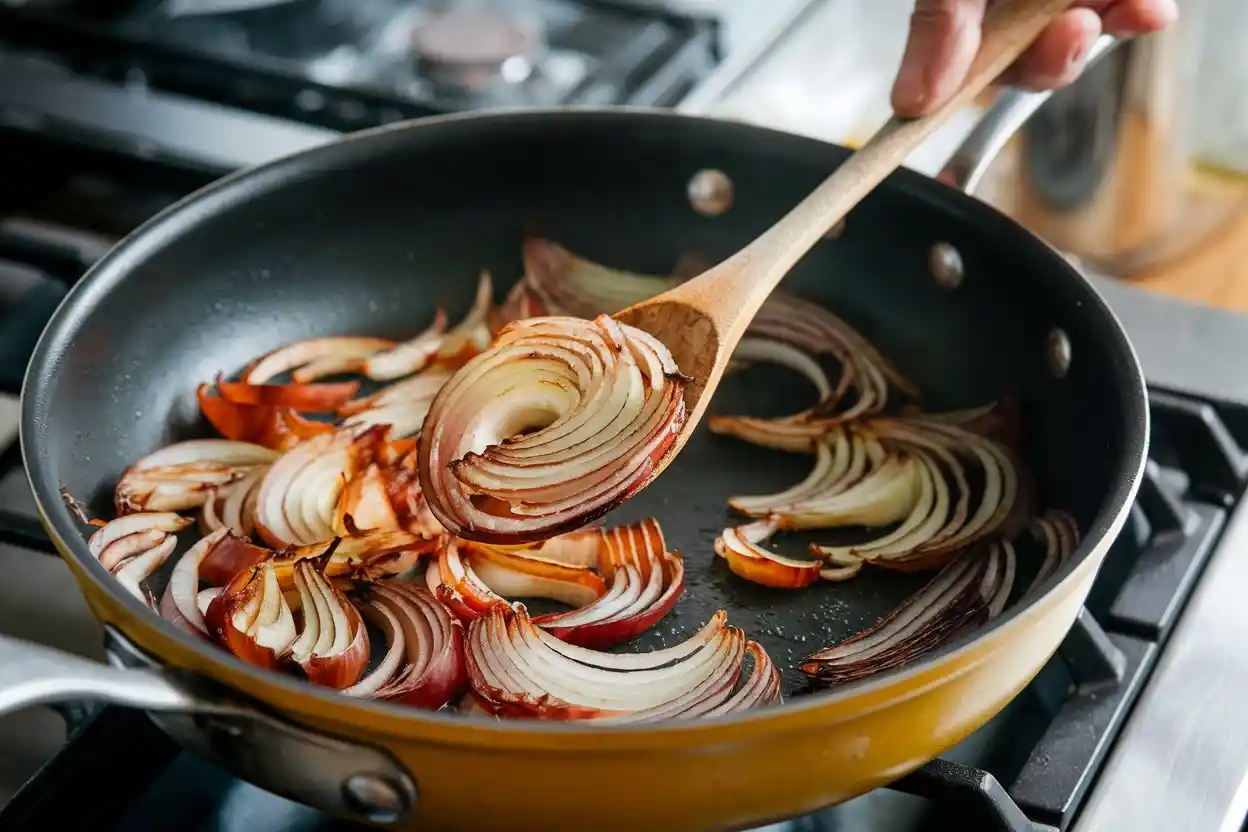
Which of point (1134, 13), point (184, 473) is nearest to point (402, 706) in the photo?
point (184, 473)

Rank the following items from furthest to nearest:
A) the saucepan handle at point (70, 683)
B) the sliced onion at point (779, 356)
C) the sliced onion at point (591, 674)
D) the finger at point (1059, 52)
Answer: the sliced onion at point (779, 356)
the finger at point (1059, 52)
the sliced onion at point (591, 674)
the saucepan handle at point (70, 683)

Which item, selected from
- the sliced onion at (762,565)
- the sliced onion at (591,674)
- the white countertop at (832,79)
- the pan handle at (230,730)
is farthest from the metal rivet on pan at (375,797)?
the white countertop at (832,79)

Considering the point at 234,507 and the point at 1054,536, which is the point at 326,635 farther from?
the point at 1054,536

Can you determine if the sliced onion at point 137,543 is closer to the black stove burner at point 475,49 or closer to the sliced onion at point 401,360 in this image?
the sliced onion at point 401,360

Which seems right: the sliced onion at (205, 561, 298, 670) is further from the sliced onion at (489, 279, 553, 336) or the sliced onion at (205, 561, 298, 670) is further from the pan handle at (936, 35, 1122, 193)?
the pan handle at (936, 35, 1122, 193)

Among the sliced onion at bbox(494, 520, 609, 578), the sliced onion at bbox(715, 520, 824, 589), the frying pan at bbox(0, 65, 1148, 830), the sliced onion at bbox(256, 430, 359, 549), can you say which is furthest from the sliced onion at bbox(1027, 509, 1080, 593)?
the sliced onion at bbox(256, 430, 359, 549)

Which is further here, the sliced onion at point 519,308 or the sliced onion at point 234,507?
the sliced onion at point 519,308
